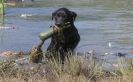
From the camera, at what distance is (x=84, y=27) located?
1691 cm

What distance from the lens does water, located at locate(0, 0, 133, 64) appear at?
43.9 feet

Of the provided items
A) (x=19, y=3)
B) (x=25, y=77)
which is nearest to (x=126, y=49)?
(x=25, y=77)

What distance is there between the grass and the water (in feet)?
12.6

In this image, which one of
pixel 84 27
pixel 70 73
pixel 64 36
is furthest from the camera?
pixel 84 27

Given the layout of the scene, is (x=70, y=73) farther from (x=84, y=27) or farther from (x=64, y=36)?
(x=84, y=27)

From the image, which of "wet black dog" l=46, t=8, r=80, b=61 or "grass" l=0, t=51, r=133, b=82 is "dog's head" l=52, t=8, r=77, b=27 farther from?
"grass" l=0, t=51, r=133, b=82

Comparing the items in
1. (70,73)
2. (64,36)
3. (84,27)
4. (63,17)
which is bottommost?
(84,27)

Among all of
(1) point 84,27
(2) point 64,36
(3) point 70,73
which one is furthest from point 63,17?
(1) point 84,27

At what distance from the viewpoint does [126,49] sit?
12781 mm

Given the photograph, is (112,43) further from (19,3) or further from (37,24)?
(19,3)

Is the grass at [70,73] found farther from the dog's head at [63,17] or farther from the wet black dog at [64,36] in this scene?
the dog's head at [63,17]

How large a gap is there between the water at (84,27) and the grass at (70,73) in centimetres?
383

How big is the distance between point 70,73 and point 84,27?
9544 mm

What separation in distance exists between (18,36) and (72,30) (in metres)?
5.09
